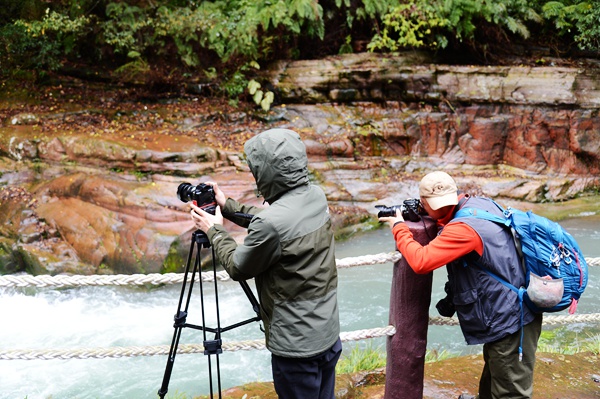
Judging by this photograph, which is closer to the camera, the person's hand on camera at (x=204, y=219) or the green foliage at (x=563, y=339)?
the person's hand on camera at (x=204, y=219)

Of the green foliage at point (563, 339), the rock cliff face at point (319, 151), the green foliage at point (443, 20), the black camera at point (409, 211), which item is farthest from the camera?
the green foliage at point (443, 20)

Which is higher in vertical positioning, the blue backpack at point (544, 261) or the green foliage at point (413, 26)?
the green foliage at point (413, 26)

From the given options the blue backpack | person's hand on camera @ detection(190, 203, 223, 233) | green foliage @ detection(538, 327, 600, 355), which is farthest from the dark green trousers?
green foliage @ detection(538, 327, 600, 355)

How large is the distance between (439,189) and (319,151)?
27.6 ft

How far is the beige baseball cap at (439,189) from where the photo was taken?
306 centimetres

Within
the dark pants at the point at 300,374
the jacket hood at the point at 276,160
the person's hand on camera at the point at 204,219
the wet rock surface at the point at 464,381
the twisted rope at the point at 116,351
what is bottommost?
the wet rock surface at the point at 464,381

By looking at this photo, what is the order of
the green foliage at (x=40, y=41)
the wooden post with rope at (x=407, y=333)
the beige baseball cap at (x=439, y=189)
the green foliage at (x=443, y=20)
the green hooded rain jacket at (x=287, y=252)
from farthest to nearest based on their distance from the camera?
the green foliage at (x=443, y=20), the green foliage at (x=40, y=41), the wooden post with rope at (x=407, y=333), the beige baseball cap at (x=439, y=189), the green hooded rain jacket at (x=287, y=252)

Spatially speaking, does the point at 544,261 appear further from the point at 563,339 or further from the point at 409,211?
the point at 563,339

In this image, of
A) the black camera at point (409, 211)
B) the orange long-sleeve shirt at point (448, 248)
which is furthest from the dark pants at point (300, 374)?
the black camera at point (409, 211)

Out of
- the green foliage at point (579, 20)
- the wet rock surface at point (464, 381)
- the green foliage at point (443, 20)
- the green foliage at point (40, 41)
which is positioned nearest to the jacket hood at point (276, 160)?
the wet rock surface at point (464, 381)

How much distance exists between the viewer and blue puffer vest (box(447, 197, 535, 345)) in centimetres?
296

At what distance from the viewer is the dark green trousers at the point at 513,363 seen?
312 centimetres

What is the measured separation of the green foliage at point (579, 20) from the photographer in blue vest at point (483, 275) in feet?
37.2

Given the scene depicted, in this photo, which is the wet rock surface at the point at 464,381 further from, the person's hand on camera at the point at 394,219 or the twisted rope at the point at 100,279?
the person's hand on camera at the point at 394,219
